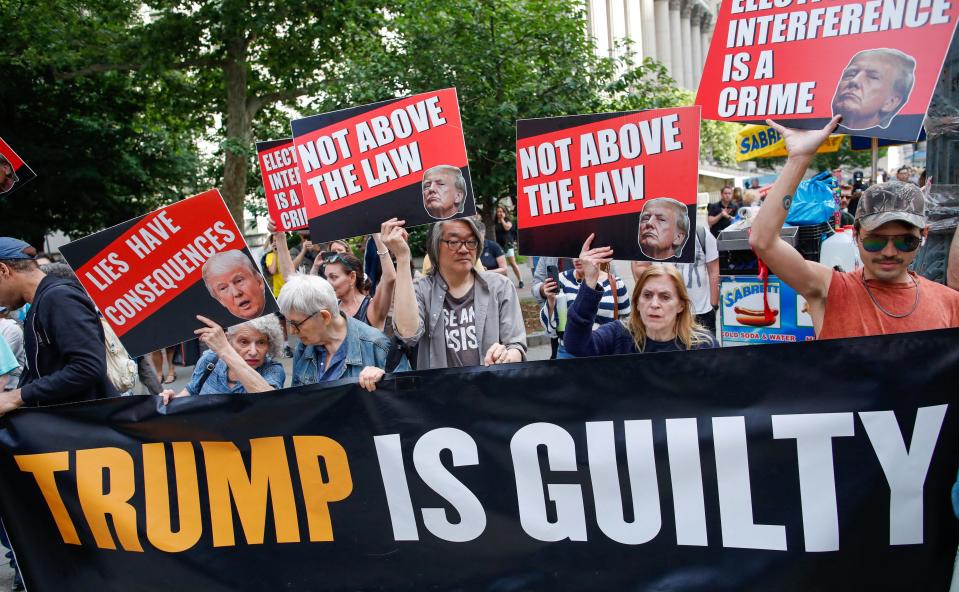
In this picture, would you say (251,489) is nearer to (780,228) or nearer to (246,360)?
(246,360)

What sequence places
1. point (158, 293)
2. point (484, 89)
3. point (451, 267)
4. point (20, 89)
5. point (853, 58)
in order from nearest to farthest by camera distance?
1. point (853, 58)
2. point (158, 293)
3. point (451, 267)
4. point (484, 89)
5. point (20, 89)

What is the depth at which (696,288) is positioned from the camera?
6.64m

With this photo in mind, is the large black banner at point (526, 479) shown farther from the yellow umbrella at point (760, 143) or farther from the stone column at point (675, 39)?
the stone column at point (675, 39)

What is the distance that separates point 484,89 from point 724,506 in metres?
9.43

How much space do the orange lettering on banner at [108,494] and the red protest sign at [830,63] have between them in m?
2.92

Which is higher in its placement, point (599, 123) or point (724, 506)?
point (599, 123)

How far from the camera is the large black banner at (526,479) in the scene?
301 centimetres

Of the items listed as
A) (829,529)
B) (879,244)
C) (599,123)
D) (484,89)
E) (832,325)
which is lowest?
(829,529)

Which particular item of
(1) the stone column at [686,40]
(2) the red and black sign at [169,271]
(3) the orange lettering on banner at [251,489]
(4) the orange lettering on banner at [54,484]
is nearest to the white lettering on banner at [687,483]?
(3) the orange lettering on banner at [251,489]

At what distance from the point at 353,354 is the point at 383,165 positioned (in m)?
0.93

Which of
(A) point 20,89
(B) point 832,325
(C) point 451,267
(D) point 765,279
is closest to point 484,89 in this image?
(D) point 765,279

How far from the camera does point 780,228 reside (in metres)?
3.19

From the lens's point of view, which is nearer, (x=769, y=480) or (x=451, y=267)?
(x=769, y=480)

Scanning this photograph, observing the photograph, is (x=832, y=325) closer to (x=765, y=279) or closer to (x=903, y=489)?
(x=903, y=489)
